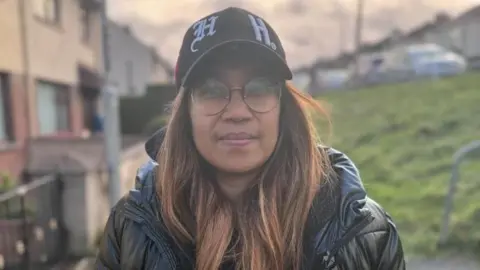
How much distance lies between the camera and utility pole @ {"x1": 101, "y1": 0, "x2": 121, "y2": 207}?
240 inches

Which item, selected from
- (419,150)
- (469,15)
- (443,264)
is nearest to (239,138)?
(443,264)

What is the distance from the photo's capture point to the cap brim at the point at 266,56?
1.30 m

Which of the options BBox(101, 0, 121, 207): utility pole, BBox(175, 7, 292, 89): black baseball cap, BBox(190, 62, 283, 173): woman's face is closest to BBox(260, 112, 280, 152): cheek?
BBox(190, 62, 283, 173): woman's face

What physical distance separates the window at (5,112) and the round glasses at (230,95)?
354 inches

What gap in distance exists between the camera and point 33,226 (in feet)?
20.1

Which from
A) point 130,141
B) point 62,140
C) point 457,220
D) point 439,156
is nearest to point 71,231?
point 62,140

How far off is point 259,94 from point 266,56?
9cm

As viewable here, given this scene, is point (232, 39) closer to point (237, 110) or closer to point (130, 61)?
point (237, 110)

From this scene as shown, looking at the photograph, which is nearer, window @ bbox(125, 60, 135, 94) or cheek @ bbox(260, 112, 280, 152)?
cheek @ bbox(260, 112, 280, 152)

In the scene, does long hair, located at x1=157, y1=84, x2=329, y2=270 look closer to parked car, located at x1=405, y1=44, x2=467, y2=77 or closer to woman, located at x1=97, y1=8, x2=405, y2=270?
woman, located at x1=97, y1=8, x2=405, y2=270

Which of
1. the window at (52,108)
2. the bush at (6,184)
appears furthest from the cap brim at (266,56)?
the window at (52,108)

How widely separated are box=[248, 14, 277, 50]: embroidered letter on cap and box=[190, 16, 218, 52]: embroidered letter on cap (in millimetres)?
94

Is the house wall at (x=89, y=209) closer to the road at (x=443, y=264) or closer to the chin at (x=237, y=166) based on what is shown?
the road at (x=443, y=264)

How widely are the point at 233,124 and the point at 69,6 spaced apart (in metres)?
13.3
